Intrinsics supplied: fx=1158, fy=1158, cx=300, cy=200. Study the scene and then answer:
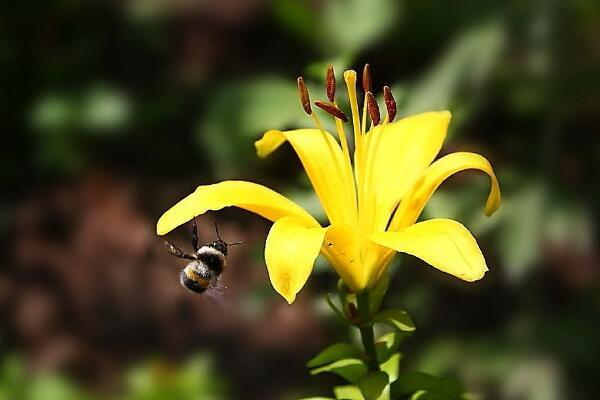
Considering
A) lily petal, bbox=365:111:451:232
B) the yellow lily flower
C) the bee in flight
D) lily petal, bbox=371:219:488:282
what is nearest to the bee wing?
the bee in flight

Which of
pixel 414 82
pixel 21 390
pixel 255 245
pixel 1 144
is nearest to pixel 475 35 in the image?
pixel 414 82

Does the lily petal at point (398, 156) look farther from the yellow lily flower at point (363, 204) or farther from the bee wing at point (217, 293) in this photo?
the bee wing at point (217, 293)

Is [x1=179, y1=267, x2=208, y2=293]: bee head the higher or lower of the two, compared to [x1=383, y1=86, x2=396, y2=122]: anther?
lower

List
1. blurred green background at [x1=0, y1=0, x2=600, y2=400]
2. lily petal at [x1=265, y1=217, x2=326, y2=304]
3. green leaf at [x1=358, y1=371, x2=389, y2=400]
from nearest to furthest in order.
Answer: lily petal at [x1=265, y1=217, x2=326, y2=304]
green leaf at [x1=358, y1=371, x2=389, y2=400]
blurred green background at [x1=0, y1=0, x2=600, y2=400]

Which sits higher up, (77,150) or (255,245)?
(77,150)

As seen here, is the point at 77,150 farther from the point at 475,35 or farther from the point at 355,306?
the point at 355,306

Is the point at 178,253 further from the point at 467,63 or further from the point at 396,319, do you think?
the point at 467,63

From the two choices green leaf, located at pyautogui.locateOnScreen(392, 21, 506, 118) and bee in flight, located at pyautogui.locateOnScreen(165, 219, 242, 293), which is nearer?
bee in flight, located at pyautogui.locateOnScreen(165, 219, 242, 293)

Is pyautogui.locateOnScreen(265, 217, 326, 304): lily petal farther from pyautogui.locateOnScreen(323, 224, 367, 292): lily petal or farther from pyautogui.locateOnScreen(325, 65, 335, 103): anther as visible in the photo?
pyautogui.locateOnScreen(325, 65, 335, 103): anther
